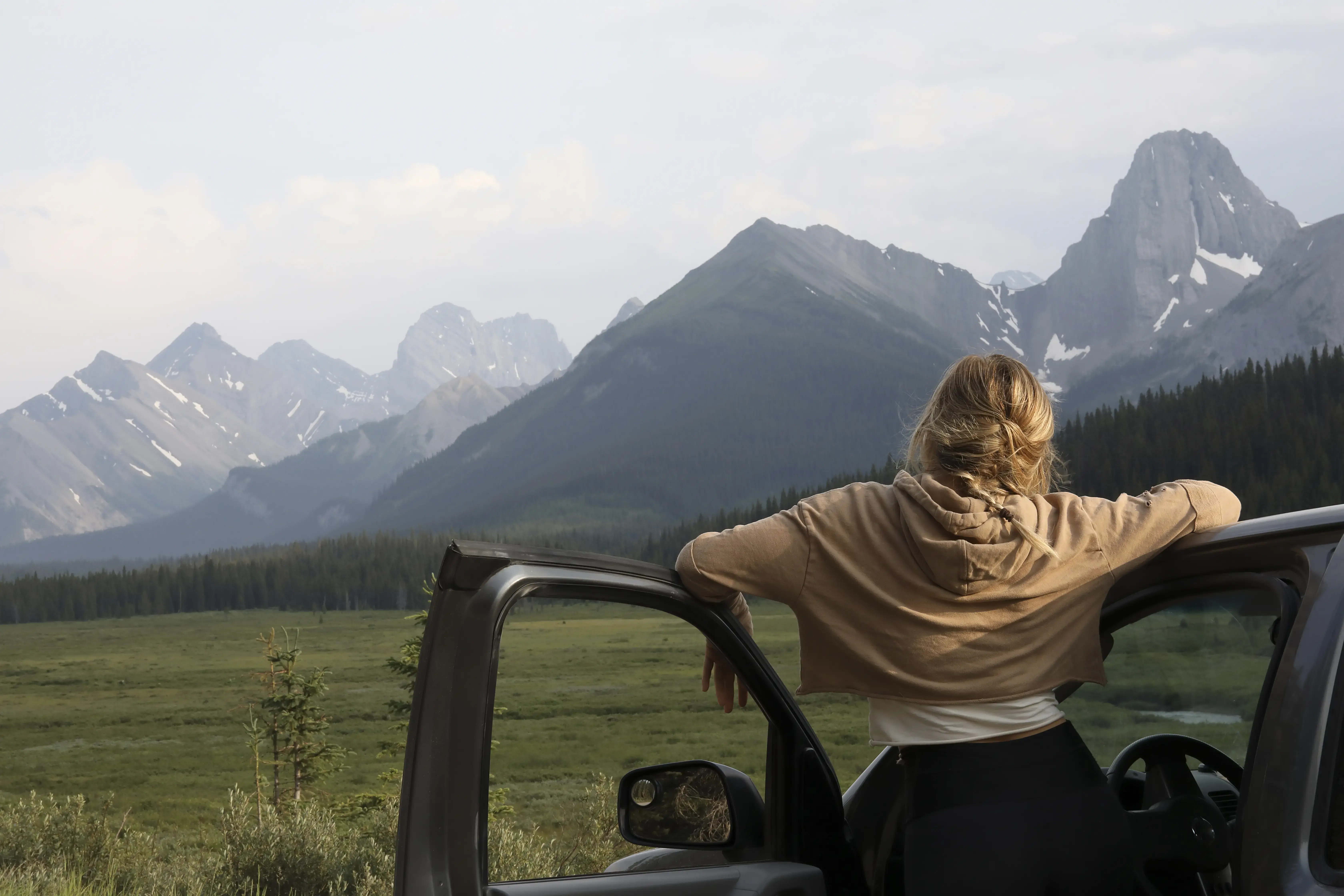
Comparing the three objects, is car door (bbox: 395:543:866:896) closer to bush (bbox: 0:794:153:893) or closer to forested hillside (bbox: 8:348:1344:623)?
bush (bbox: 0:794:153:893)

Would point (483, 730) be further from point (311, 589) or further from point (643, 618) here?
point (311, 589)

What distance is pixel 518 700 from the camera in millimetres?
3020

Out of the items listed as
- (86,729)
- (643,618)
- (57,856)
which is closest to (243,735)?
(86,729)

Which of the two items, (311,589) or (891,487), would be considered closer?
(891,487)

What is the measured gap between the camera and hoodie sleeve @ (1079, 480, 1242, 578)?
209 centimetres

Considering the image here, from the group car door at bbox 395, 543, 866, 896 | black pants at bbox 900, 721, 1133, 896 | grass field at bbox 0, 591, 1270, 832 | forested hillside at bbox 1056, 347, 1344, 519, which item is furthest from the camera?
forested hillside at bbox 1056, 347, 1344, 519

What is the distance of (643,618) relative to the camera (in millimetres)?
2275

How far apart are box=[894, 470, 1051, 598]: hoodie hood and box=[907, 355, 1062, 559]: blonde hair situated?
7 centimetres

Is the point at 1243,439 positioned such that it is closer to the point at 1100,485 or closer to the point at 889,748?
the point at 1100,485

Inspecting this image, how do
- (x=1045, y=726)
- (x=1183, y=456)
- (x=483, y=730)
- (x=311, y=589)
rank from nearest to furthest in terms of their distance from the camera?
(x=483, y=730)
(x=1045, y=726)
(x=1183, y=456)
(x=311, y=589)

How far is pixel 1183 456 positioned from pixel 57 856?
8997 cm

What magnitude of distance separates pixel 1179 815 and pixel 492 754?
1.61 m

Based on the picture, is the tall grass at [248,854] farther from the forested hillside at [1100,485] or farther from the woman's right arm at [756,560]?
the forested hillside at [1100,485]

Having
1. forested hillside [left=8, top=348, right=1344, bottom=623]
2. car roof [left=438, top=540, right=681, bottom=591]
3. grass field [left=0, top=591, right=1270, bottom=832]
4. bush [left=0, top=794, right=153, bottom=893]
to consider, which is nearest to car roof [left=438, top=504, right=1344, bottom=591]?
car roof [left=438, top=540, right=681, bottom=591]
